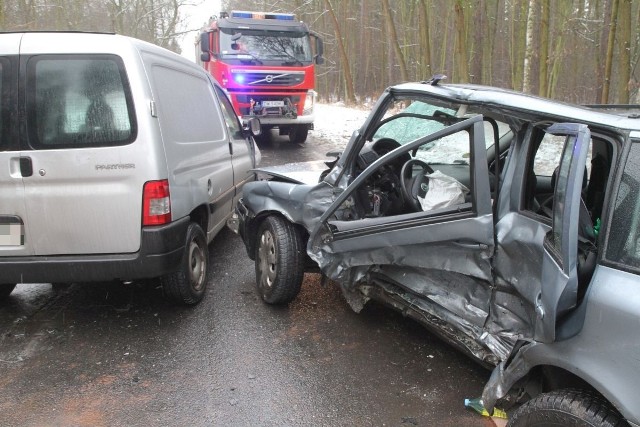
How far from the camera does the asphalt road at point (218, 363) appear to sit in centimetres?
279

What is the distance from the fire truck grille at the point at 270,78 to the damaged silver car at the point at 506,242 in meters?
8.10

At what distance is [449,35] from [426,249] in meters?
23.1

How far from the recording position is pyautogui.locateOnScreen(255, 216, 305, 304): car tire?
12.7 feet

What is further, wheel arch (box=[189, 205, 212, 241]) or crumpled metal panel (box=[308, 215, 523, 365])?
wheel arch (box=[189, 205, 212, 241])

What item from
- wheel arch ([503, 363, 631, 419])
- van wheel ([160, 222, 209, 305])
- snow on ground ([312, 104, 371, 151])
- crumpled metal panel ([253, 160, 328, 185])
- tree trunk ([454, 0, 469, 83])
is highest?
tree trunk ([454, 0, 469, 83])

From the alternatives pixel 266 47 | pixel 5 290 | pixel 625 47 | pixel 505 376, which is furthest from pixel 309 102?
pixel 505 376

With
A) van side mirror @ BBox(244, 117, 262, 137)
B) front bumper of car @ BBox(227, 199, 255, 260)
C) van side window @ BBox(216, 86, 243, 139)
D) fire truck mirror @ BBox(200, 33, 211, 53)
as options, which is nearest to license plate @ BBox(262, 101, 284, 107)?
fire truck mirror @ BBox(200, 33, 211, 53)

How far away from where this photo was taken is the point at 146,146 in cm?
326

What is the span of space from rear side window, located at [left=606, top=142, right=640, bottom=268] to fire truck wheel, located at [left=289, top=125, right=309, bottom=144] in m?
11.1

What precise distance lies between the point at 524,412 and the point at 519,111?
1.39 meters

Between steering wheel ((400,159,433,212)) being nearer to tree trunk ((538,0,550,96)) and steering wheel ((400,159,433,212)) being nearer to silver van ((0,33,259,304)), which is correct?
silver van ((0,33,259,304))

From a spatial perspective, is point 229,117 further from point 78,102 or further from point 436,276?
point 436,276

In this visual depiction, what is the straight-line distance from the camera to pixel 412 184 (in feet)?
10.8

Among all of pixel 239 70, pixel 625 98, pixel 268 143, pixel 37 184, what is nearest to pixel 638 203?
pixel 37 184
